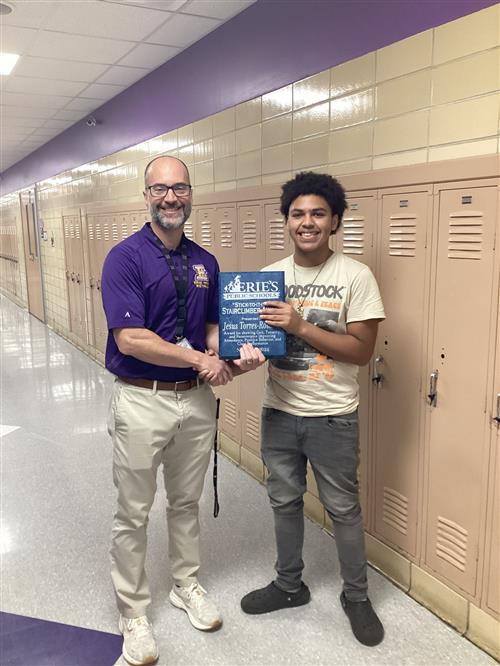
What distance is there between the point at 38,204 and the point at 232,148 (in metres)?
6.31

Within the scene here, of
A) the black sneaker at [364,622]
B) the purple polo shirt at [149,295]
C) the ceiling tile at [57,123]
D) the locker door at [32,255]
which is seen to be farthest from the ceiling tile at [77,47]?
the locker door at [32,255]

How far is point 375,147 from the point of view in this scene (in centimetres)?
225

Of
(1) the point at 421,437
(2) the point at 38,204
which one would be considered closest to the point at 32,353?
(2) the point at 38,204

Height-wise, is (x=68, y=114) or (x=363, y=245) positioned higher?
(x=68, y=114)

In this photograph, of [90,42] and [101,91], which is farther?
[101,91]

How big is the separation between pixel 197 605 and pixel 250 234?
1.98m

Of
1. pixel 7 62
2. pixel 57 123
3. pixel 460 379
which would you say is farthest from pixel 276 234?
pixel 57 123

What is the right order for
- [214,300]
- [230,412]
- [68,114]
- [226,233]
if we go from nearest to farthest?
[214,300]
[226,233]
[230,412]
[68,114]

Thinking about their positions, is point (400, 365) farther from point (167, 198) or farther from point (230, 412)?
point (230, 412)

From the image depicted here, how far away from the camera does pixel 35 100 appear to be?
17.9 ft

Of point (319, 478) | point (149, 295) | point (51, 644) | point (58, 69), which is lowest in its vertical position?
point (51, 644)

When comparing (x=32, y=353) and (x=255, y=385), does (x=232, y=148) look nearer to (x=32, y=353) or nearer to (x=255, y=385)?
(x=255, y=385)

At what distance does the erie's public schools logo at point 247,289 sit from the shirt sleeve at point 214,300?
22cm

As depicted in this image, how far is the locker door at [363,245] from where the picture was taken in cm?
229
